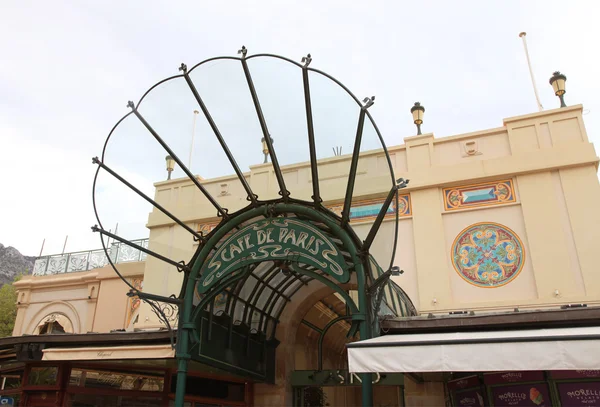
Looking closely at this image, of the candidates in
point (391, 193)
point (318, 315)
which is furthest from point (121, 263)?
point (391, 193)

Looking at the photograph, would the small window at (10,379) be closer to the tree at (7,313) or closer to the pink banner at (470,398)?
the pink banner at (470,398)

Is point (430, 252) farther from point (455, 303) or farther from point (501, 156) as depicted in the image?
point (501, 156)

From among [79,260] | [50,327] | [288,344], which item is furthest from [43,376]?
[79,260]

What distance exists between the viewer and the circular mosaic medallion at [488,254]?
10.3 meters

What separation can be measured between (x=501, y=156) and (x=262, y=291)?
20.5 feet

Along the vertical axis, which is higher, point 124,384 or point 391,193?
point 391,193

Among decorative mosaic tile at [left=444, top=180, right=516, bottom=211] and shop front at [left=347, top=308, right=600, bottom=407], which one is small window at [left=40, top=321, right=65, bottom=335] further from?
decorative mosaic tile at [left=444, top=180, right=516, bottom=211]

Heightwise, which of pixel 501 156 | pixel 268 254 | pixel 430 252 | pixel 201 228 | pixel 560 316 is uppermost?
pixel 501 156

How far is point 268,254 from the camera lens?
6621 mm

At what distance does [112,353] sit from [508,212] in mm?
8164

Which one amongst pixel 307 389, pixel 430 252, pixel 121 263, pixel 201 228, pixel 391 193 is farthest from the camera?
pixel 121 263

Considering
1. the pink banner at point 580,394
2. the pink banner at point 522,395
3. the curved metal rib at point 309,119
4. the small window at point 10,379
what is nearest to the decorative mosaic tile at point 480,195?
the pink banner at point 522,395

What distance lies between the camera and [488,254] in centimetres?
1048

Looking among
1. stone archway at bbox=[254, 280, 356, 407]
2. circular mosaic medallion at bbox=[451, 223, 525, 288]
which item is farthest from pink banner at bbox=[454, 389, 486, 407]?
circular mosaic medallion at bbox=[451, 223, 525, 288]
